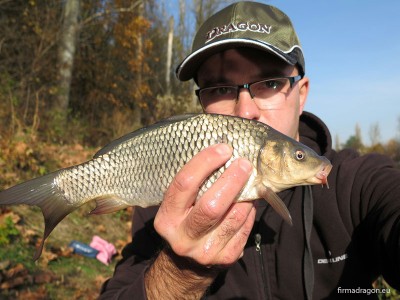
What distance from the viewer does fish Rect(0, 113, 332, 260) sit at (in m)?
1.56

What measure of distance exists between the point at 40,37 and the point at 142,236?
29.9 ft

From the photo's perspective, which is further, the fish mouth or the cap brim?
the cap brim

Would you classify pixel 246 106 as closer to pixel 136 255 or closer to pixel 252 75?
pixel 252 75

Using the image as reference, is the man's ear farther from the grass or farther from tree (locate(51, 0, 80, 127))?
tree (locate(51, 0, 80, 127))

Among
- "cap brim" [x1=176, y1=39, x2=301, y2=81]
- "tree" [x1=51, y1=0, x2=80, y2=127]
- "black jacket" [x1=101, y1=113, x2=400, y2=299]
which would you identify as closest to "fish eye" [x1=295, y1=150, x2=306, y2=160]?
"black jacket" [x1=101, y1=113, x2=400, y2=299]

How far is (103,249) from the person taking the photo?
471 centimetres

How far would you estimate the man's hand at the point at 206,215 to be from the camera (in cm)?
144

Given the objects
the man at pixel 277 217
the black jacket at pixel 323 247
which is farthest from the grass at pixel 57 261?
the black jacket at pixel 323 247

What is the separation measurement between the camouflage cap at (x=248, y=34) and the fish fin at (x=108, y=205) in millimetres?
892

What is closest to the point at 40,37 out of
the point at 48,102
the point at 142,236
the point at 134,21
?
the point at 48,102

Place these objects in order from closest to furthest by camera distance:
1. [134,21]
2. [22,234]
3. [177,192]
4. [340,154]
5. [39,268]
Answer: [177,192] < [340,154] < [39,268] < [22,234] < [134,21]

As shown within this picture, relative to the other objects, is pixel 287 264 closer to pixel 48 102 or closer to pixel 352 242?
pixel 352 242

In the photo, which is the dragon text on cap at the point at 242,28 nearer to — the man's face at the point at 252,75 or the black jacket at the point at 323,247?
the man's face at the point at 252,75

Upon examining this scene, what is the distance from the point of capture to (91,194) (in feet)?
5.65
